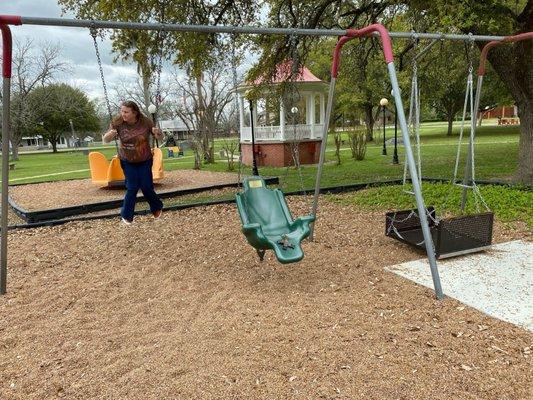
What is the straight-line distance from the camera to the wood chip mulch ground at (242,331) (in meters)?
2.49

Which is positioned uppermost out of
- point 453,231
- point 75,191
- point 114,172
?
point 114,172

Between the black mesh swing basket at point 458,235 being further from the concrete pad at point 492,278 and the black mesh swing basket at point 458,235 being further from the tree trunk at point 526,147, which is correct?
the tree trunk at point 526,147

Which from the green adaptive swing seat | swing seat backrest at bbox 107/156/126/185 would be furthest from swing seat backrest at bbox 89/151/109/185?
the green adaptive swing seat

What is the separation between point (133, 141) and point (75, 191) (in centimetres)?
697

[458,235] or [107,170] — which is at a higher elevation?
[107,170]

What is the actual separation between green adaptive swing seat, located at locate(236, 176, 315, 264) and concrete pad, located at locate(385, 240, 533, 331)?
3.67ft

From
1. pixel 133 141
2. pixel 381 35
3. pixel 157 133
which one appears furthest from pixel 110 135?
pixel 381 35

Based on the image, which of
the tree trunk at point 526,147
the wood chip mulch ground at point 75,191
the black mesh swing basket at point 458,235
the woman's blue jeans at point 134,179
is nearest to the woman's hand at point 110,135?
the woman's blue jeans at point 134,179

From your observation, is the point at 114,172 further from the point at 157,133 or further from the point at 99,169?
the point at 157,133

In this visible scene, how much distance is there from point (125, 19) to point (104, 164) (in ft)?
14.4

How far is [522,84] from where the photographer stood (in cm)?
815

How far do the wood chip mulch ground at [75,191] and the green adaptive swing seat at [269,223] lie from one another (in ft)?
17.6

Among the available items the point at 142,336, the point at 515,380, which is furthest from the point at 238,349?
the point at 515,380

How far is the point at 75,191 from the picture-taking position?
1066cm
